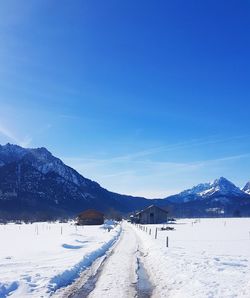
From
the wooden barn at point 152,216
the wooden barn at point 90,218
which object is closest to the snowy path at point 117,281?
the wooden barn at point 152,216

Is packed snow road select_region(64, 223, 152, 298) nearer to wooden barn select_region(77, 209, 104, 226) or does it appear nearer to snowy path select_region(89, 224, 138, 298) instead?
snowy path select_region(89, 224, 138, 298)

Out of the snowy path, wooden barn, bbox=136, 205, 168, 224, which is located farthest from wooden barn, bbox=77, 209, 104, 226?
the snowy path

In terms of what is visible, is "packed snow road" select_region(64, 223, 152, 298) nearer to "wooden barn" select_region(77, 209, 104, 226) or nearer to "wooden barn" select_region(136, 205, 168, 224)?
"wooden barn" select_region(136, 205, 168, 224)

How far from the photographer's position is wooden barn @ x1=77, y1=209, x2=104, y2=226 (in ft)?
413

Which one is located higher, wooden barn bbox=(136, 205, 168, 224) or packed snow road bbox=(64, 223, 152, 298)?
wooden barn bbox=(136, 205, 168, 224)

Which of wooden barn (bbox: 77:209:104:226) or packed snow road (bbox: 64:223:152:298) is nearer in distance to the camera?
packed snow road (bbox: 64:223:152:298)

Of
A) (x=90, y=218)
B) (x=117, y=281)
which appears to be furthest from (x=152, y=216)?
(x=117, y=281)

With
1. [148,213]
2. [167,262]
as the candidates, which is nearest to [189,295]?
[167,262]

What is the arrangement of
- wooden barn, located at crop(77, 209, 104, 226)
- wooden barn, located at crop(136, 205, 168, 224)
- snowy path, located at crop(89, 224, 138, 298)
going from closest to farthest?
snowy path, located at crop(89, 224, 138, 298)
wooden barn, located at crop(136, 205, 168, 224)
wooden barn, located at crop(77, 209, 104, 226)

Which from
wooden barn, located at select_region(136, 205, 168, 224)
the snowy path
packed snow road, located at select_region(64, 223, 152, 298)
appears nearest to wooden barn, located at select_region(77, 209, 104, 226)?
wooden barn, located at select_region(136, 205, 168, 224)

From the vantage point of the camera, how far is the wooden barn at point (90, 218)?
12588cm

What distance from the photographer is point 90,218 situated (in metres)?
127

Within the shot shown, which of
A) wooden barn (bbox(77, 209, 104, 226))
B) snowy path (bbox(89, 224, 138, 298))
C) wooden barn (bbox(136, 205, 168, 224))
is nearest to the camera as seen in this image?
snowy path (bbox(89, 224, 138, 298))

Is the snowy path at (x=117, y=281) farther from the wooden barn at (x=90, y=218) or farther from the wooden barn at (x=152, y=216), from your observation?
the wooden barn at (x=90, y=218)
